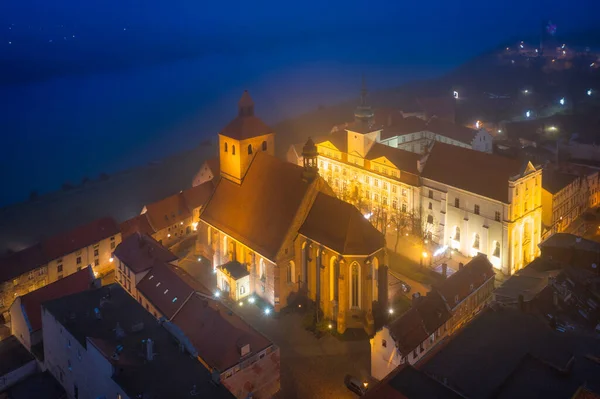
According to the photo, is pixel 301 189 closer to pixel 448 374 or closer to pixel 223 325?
pixel 223 325

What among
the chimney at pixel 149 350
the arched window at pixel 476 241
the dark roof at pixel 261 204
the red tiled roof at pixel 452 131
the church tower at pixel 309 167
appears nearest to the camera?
the chimney at pixel 149 350

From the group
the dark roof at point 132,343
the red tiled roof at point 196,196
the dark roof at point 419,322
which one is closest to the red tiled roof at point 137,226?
the red tiled roof at point 196,196

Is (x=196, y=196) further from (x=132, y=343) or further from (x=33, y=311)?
(x=132, y=343)

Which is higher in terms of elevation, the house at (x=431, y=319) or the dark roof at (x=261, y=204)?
the dark roof at (x=261, y=204)

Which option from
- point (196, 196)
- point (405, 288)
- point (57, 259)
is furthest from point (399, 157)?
point (57, 259)

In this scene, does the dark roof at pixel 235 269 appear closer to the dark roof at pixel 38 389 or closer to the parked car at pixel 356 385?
the parked car at pixel 356 385

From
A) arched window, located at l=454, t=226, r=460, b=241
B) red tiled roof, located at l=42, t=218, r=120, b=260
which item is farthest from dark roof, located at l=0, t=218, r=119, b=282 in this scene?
arched window, located at l=454, t=226, r=460, b=241

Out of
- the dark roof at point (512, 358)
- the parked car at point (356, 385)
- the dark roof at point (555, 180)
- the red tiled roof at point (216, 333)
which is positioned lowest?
the parked car at point (356, 385)

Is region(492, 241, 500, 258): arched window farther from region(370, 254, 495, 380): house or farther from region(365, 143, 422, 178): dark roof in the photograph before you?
region(365, 143, 422, 178): dark roof
